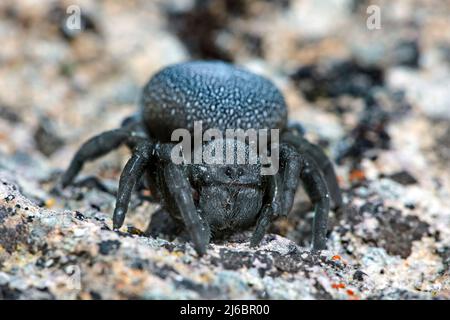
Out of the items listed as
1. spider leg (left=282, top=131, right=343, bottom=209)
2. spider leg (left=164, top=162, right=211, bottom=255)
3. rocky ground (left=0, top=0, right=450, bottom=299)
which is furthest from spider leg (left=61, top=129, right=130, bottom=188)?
spider leg (left=282, top=131, right=343, bottom=209)

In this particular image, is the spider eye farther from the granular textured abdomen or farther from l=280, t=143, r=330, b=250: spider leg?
the granular textured abdomen

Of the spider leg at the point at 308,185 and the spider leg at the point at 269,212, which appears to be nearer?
the spider leg at the point at 269,212

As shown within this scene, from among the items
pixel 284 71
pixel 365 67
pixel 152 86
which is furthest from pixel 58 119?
pixel 365 67

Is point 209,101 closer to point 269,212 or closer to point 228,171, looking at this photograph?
point 228,171

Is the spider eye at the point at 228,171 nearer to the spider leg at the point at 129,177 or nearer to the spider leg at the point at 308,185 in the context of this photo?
the spider leg at the point at 308,185

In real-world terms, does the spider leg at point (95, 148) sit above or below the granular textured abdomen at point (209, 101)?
below

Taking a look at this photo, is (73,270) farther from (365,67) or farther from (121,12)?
(121,12)

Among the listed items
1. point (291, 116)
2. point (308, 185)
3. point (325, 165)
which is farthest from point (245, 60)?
point (308, 185)

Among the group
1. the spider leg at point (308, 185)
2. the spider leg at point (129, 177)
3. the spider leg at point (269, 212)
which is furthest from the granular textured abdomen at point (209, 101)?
the spider leg at point (269, 212)
